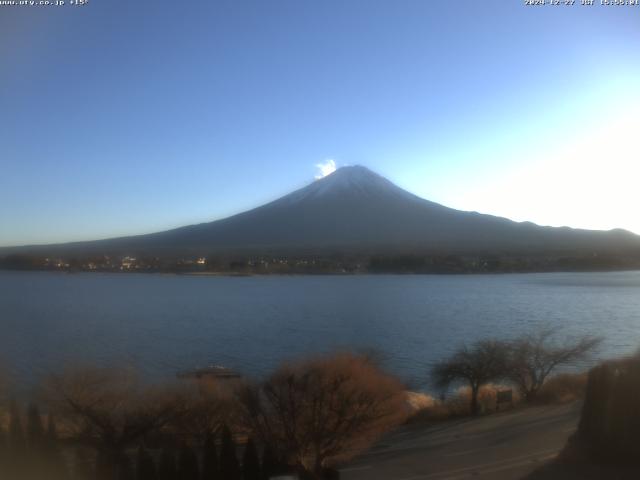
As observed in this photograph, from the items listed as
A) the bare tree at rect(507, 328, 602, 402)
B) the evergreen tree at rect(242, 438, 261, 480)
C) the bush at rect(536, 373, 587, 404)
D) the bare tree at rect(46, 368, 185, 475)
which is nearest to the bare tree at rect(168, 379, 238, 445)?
the bare tree at rect(46, 368, 185, 475)

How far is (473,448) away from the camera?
6043 millimetres

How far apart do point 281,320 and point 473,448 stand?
12211 millimetres

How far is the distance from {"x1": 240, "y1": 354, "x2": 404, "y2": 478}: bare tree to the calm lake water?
364cm

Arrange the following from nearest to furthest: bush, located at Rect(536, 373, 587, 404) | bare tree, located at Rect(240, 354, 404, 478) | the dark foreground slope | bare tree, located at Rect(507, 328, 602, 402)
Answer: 1. bare tree, located at Rect(240, 354, 404, 478)
2. bush, located at Rect(536, 373, 587, 404)
3. bare tree, located at Rect(507, 328, 602, 402)
4. the dark foreground slope

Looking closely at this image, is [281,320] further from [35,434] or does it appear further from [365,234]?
[365,234]

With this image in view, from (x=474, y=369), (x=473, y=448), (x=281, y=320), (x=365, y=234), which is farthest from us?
(x=365, y=234)

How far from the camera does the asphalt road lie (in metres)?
5.08

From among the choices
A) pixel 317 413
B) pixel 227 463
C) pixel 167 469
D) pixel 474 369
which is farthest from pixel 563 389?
pixel 167 469

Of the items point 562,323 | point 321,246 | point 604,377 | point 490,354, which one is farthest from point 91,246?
point 604,377

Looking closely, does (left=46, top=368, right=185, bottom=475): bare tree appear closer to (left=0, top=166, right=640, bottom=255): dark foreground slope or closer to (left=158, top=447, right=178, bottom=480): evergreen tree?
(left=158, top=447, right=178, bottom=480): evergreen tree

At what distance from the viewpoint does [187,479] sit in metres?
4.46

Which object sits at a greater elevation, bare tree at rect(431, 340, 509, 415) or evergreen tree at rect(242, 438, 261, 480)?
evergreen tree at rect(242, 438, 261, 480)

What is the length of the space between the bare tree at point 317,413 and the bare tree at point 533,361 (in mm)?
4484

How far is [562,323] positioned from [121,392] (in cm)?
1337
